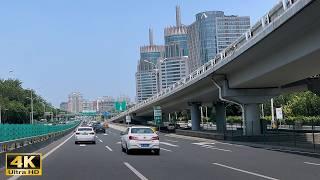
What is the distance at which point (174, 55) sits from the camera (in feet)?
425

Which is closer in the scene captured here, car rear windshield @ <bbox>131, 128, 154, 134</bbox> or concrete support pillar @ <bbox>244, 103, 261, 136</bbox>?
car rear windshield @ <bbox>131, 128, 154, 134</bbox>

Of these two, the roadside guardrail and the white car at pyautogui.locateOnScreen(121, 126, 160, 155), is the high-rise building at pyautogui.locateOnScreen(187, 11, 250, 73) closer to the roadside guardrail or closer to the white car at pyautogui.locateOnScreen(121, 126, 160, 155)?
the roadside guardrail

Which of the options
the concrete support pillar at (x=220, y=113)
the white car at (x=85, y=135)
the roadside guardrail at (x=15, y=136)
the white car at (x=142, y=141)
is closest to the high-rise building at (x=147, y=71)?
the concrete support pillar at (x=220, y=113)

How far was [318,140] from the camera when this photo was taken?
3884 cm

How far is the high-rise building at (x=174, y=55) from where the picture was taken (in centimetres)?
11219

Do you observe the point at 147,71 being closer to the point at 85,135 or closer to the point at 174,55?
the point at 174,55

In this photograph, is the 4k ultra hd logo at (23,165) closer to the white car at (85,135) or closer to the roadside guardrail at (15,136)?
the roadside guardrail at (15,136)

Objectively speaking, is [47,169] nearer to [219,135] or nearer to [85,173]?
[85,173]

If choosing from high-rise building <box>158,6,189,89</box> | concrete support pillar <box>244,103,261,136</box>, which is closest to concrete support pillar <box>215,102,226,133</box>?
concrete support pillar <box>244,103,261,136</box>

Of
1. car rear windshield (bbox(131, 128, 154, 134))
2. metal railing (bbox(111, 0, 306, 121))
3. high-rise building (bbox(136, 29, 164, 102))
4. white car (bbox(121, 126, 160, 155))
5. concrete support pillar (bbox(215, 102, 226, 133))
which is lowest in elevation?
white car (bbox(121, 126, 160, 155))

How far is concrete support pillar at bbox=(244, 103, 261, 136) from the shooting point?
1778 inches

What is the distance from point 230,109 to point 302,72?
9819 centimetres

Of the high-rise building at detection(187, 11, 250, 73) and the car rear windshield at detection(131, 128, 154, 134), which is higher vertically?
the high-rise building at detection(187, 11, 250, 73)

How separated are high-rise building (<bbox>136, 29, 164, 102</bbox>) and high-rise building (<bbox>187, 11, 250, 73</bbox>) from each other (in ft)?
116
